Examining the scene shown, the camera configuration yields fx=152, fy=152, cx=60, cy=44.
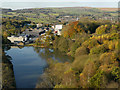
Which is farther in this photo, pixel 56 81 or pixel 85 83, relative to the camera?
pixel 56 81

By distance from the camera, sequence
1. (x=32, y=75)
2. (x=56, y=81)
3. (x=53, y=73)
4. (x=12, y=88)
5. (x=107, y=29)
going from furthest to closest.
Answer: (x=107, y=29), (x=32, y=75), (x=53, y=73), (x=56, y=81), (x=12, y=88)

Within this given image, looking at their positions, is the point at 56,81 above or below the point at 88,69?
below

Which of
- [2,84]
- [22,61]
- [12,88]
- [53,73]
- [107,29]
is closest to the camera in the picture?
[2,84]

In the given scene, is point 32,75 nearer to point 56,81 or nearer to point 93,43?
point 56,81

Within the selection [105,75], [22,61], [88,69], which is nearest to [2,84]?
[88,69]

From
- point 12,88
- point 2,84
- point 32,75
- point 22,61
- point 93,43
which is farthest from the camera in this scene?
point 93,43

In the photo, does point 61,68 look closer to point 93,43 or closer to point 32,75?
point 32,75

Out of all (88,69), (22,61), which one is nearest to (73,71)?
(88,69)

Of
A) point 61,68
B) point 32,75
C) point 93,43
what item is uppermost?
point 93,43

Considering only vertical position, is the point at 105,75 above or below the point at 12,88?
above
